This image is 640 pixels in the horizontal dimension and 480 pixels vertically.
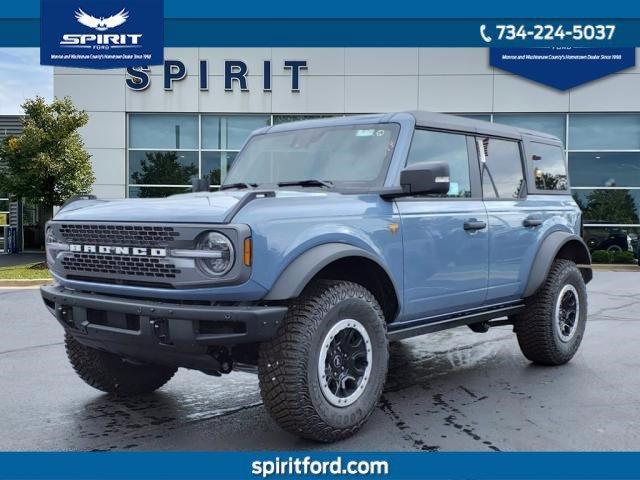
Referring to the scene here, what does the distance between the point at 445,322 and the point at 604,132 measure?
18.6m

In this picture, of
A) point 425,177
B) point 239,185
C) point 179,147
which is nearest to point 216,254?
point 425,177

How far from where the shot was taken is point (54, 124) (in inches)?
689

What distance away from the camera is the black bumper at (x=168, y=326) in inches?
136

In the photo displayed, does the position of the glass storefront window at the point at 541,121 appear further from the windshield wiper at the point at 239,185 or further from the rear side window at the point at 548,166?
the windshield wiper at the point at 239,185

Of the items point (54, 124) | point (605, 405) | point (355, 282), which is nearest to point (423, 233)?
point (355, 282)

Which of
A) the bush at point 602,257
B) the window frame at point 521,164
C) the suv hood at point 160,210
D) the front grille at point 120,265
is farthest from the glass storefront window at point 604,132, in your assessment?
the front grille at point 120,265

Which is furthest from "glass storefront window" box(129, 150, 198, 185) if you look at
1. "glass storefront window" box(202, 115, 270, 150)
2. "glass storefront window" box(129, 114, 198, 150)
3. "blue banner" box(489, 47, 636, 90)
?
"blue banner" box(489, 47, 636, 90)

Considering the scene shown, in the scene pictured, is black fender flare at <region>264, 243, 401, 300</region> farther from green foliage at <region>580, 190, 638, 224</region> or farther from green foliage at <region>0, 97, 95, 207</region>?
green foliage at <region>580, 190, 638, 224</region>

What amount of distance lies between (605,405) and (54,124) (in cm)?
1616

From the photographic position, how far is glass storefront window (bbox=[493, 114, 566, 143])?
21.1m

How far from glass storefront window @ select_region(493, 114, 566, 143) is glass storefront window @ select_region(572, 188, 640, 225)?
2068 mm

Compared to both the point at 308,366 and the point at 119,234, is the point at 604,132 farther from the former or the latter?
the point at 119,234

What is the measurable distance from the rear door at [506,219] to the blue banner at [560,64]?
16121mm

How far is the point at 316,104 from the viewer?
2102cm
